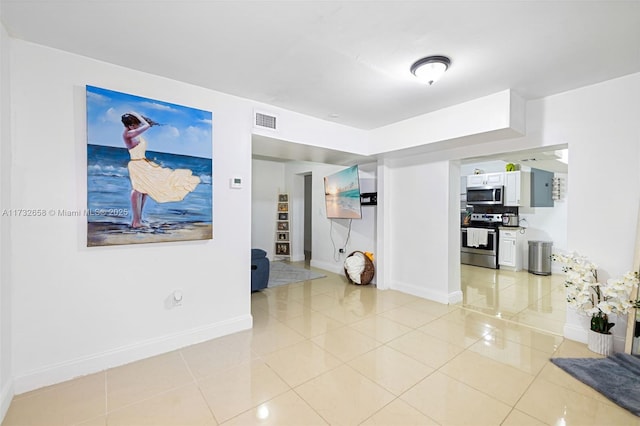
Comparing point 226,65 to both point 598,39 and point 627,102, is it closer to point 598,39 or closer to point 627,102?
point 598,39

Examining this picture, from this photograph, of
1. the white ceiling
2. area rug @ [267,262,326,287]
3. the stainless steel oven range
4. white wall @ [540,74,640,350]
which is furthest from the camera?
the stainless steel oven range

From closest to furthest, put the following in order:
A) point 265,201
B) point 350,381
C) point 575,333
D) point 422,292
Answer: point 350,381 → point 575,333 → point 422,292 → point 265,201

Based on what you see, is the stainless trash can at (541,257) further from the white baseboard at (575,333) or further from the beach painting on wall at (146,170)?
the beach painting on wall at (146,170)

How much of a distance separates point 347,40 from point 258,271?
131 inches

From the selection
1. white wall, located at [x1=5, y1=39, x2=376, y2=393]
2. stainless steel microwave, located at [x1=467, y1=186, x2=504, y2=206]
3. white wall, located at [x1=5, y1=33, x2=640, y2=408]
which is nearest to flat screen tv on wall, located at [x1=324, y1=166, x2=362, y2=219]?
white wall, located at [x1=5, y1=33, x2=640, y2=408]

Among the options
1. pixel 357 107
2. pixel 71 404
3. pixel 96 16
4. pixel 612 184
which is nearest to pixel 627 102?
pixel 612 184

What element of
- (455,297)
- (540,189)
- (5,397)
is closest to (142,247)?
(5,397)

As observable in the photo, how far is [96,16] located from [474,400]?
3465 millimetres

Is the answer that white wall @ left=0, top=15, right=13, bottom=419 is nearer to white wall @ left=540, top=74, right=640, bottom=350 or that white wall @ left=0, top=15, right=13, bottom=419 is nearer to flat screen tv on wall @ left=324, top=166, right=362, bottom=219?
flat screen tv on wall @ left=324, top=166, right=362, bottom=219

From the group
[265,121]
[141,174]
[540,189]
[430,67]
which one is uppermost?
[430,67]

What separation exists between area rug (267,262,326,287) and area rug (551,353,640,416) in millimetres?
3638

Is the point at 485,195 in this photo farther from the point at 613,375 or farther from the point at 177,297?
the point at 177,297

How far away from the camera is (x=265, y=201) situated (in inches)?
277

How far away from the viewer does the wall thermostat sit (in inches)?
117
